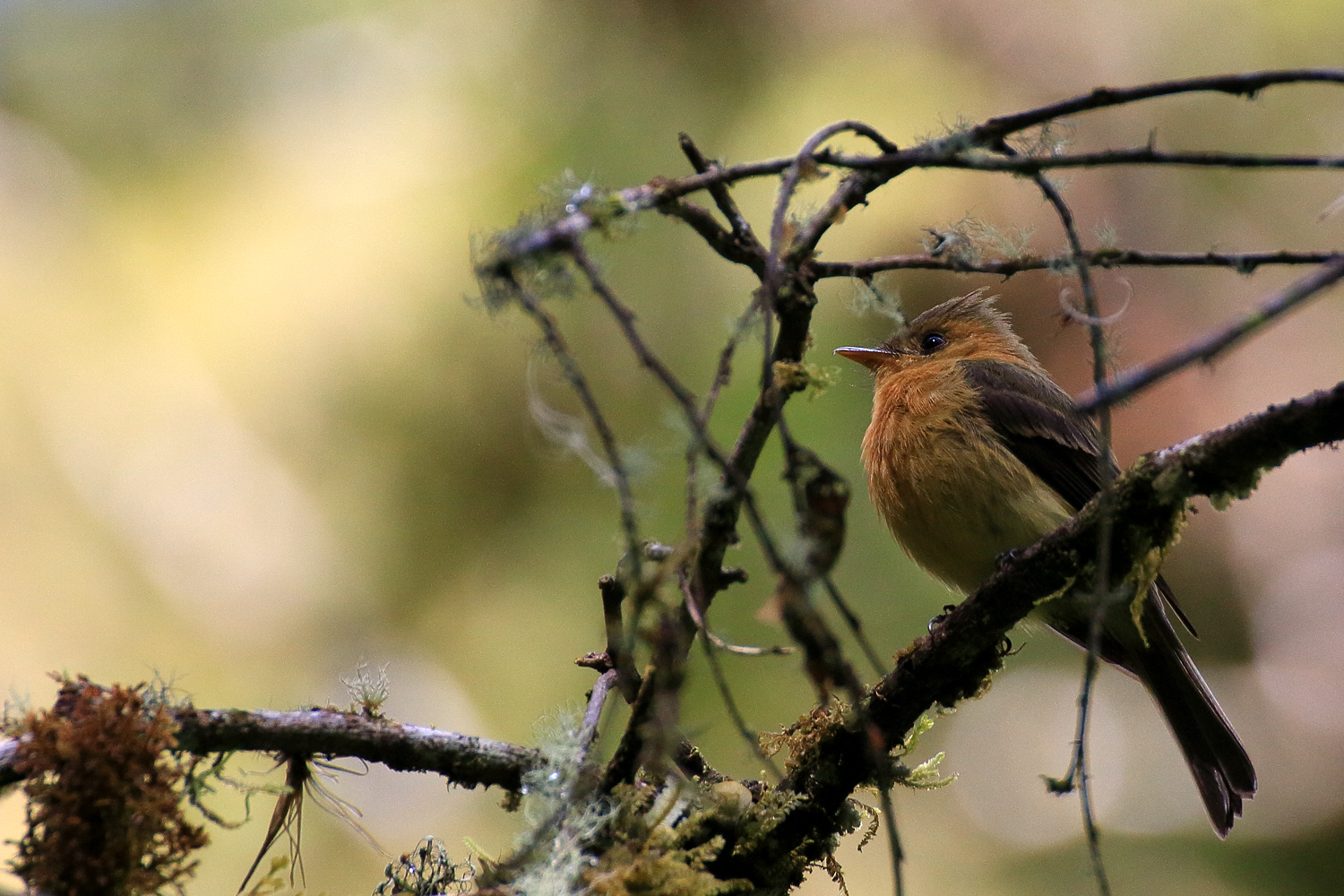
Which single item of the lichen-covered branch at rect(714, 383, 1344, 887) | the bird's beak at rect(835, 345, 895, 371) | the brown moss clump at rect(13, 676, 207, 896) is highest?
the bird's beak at rect(835, 345, 895, 371)

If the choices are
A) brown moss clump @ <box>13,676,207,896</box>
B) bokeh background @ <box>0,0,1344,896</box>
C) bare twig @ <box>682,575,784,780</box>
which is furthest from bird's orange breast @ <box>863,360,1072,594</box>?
brown moss clump @ <box>13,676,207,896</box>

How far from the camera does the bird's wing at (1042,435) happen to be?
3797 mm

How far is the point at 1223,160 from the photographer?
1525 mm

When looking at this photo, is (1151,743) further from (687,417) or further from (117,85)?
(117,85)

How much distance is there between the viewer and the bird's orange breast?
3562 mm

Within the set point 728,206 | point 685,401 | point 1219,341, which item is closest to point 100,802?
point 685,401

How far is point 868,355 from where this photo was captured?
176 inches

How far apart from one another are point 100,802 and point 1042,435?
3.16m

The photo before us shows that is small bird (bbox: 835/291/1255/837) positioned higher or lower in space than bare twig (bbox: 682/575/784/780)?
higher

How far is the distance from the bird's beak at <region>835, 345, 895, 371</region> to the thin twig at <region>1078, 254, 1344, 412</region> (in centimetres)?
317

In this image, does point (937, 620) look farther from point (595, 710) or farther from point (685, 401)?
point (685, 401)

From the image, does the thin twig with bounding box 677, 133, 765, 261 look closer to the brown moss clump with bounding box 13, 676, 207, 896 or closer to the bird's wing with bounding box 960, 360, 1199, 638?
the brown moss clump with bounding box 13, 676, 207, 896

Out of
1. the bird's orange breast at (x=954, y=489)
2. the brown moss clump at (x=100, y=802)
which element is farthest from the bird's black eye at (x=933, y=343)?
the brown moss clump at (x=100, y=802)

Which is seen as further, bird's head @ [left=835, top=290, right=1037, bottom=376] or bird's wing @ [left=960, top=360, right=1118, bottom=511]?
bird's head @ [left=835, top=290, right=1037, bottom=376]
